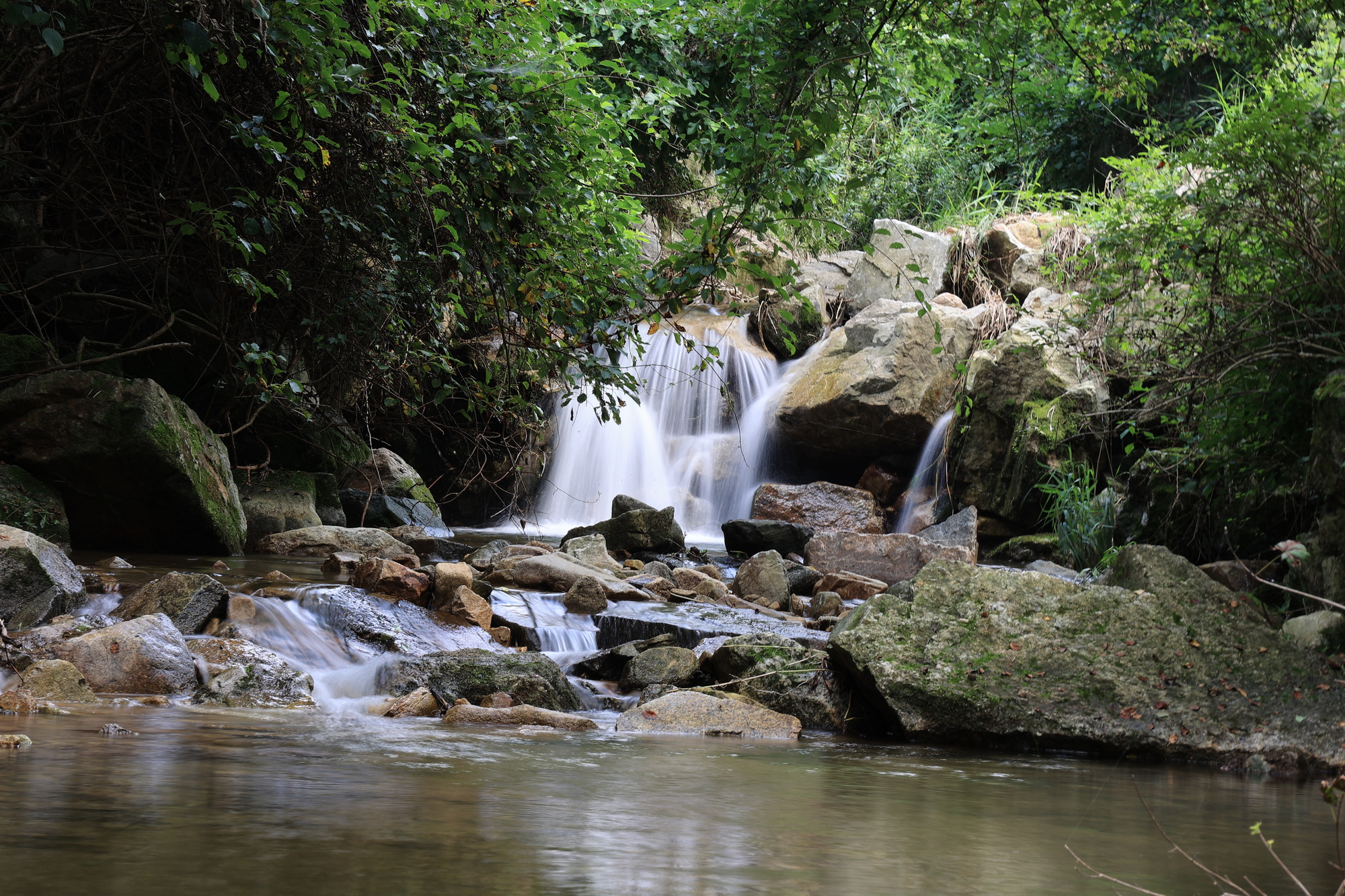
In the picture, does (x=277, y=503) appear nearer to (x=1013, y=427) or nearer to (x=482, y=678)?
(x=482, y=678)

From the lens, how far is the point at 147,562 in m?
6.98

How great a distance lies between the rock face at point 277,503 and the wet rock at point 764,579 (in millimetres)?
3891

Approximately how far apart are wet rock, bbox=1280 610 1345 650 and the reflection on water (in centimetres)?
109

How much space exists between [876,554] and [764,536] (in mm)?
1479

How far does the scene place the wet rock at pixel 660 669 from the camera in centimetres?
509

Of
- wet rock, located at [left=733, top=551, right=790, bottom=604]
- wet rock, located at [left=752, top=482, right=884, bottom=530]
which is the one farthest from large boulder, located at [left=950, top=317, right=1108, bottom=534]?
wet rock, located at [left=733, top=551, right=790, bottom=604]

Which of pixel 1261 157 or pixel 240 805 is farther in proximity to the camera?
pixel 1261 157

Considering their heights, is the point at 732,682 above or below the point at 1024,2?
below

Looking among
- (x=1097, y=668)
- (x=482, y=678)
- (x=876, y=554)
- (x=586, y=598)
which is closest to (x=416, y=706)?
(x=482, y=678)

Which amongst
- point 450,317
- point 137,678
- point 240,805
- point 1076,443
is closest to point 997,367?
point 1076,443

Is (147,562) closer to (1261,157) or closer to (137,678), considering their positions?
(137,678)

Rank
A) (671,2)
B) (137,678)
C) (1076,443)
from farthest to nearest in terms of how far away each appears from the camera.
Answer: (1076,443), (671,2), (137,678)

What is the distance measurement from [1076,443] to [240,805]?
398 inches

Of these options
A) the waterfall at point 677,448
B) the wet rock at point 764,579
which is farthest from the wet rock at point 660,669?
the waterfall at point 677,448
